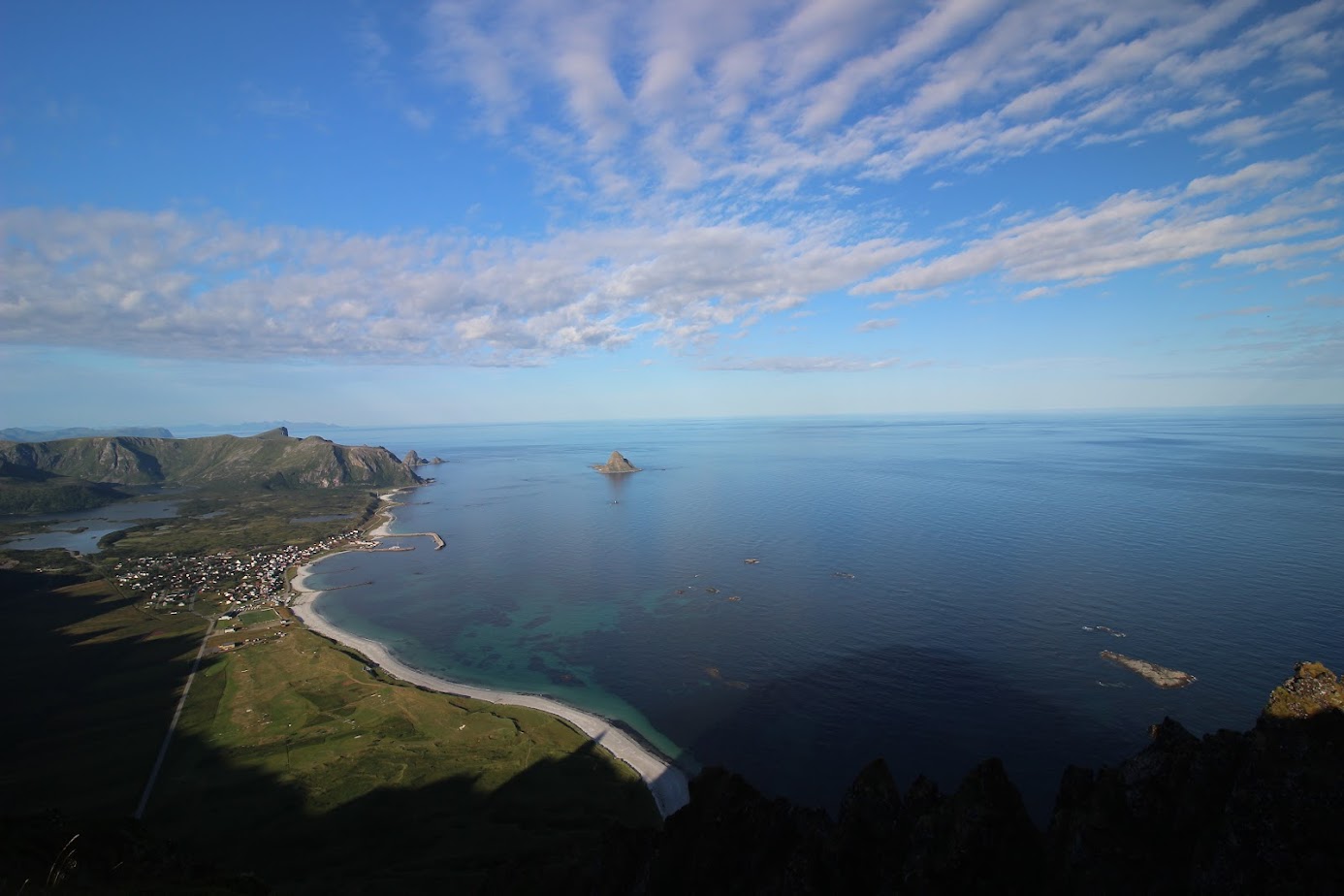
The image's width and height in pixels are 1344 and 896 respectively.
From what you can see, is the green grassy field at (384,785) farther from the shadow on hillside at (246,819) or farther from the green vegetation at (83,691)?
the green vegetation at (83,691)

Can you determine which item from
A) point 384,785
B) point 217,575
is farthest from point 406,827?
point 217,575

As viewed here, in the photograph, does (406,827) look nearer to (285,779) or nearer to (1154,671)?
(285,779)

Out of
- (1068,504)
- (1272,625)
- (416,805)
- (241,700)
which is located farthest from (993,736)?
(1068,504)

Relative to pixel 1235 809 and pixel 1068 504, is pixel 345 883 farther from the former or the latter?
pixel 1068 504

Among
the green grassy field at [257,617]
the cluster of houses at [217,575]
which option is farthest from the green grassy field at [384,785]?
the cluster of houses at [217,575]

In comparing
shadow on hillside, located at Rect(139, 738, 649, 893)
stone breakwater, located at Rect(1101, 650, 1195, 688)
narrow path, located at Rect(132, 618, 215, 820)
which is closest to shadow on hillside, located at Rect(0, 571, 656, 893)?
shadow on hillside, located at Rect(139, 738, 649, 893)

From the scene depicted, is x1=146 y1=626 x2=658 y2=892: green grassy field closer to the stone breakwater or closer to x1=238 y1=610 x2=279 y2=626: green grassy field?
x1=238 y1=610 x2=279 y2=626: green grassy field
